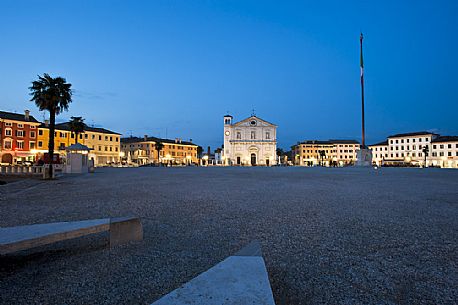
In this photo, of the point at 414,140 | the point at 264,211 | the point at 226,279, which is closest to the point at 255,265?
the point at 226,279

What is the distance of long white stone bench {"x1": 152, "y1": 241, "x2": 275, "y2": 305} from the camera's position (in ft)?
5.94

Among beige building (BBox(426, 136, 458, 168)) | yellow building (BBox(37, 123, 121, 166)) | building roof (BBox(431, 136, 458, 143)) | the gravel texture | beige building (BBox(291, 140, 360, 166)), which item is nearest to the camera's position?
the gravel texture

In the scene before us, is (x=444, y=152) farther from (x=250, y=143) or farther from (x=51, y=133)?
(x=51, y=133)

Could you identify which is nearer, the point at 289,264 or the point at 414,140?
the point at 289,264

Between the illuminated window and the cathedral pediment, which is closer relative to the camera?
the illuminated window

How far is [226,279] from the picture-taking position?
214cm

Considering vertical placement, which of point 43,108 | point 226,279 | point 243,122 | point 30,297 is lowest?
point 30,297

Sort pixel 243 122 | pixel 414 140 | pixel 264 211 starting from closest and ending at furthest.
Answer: pixel 264 211
pixel 243 122
pixel 414 140

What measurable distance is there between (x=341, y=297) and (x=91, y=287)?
2.48 meters

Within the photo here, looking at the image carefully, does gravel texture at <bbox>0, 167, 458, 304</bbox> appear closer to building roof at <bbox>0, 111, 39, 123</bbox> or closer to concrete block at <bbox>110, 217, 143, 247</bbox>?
concrete block at <bbox>110, 217, 143, 247</bbox>

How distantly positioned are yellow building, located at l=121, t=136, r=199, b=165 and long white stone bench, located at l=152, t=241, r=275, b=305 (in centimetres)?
8858

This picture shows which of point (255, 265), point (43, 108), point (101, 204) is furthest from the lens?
point (43, 108)

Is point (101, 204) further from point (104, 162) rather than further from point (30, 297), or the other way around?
point (104, 162)

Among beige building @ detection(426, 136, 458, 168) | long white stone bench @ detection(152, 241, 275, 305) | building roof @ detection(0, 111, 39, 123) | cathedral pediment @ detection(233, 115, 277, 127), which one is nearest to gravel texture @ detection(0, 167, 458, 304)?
long white stone bench @ detection(152, 241, 275, 305)
